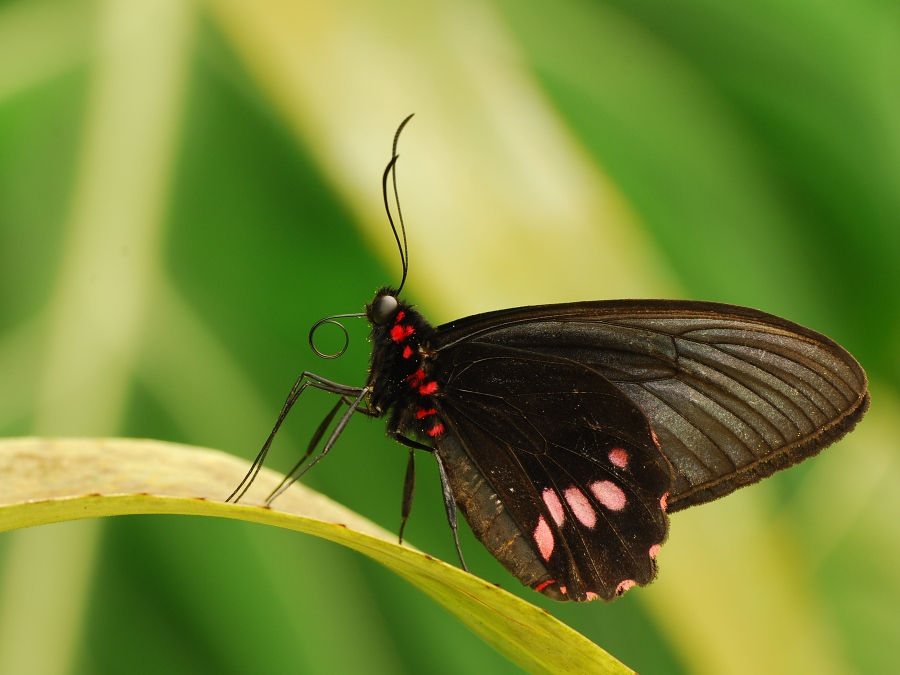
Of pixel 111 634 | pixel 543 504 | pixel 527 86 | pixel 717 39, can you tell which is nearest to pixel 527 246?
pixel 527 86

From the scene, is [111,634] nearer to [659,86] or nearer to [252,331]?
[252,331]

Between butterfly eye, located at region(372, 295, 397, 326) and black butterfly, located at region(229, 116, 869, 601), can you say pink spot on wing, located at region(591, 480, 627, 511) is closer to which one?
black butterfly, located at region(229, 116, 869, 601)

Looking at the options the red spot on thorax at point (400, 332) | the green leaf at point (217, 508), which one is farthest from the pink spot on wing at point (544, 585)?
the red spot on thorax at point (400, 332)

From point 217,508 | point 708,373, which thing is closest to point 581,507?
point 708,373

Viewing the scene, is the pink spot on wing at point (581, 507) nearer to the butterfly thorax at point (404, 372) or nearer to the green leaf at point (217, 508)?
the butterfly thorax at point (404, 372)

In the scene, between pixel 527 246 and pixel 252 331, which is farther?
pixel 527 246

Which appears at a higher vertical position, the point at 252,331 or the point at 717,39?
the point at 717,39

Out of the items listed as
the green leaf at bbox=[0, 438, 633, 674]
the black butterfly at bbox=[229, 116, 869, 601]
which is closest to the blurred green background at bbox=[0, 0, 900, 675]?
the black butterfly at bbox=[229, 116, 869, 601]

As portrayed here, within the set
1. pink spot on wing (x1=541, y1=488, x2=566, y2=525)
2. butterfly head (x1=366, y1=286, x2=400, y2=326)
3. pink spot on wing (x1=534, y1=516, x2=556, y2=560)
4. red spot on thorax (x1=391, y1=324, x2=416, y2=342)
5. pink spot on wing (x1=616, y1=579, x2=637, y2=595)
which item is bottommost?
pink spot on wing (x1=616, y1=579, x2=637, y2=595)
